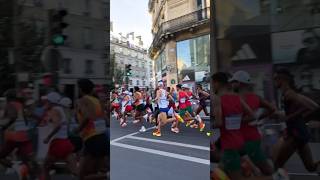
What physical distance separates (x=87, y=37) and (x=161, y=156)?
230 inches

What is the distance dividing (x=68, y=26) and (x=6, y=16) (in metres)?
0.46

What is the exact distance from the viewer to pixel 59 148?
12.1 feet

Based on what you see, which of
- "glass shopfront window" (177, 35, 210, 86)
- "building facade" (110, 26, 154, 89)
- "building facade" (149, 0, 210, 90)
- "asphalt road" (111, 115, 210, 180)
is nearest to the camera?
"asphalt road" (111, 115, 210, 180)

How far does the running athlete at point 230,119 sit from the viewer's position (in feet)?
11.7

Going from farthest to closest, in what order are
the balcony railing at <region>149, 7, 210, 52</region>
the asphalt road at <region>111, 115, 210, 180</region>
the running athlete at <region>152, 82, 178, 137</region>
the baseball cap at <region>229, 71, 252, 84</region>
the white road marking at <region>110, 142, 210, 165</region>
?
the balcony railing at <region>149, 7, 210, 52</region> < the running athlete at <region>152, 82, 178, 137</region> < the white road marking at <region>110, 142, 210, 165</region> < the asphalt road at <region>111, 115, 210, 180</region> < the baseball cap at <region>229, 71, 252, 84</region>

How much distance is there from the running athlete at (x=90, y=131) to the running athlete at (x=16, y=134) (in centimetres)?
39

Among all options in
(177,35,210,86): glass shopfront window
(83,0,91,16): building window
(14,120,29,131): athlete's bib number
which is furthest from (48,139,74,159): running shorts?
(177,35,210,86): glass shopfront window

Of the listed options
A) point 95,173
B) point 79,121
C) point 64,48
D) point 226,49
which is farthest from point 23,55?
point 226,49

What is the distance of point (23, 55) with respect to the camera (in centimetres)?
357

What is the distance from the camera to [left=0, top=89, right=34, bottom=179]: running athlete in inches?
140

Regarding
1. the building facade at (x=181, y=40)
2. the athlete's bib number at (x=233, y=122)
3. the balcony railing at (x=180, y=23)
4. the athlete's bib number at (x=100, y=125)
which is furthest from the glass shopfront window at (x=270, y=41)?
the balcony railing at (x=180, y=23)

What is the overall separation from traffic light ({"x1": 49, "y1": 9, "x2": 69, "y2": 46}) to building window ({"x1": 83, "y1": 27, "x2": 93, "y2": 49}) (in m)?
0.16

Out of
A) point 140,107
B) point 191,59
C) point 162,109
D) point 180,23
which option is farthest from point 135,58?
point 162,109

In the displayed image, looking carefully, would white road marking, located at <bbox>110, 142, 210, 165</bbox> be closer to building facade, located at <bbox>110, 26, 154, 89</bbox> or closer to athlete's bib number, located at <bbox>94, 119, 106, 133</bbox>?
athlete's bib number, located at <bbox>94, 119, 106, 133</bbox>
